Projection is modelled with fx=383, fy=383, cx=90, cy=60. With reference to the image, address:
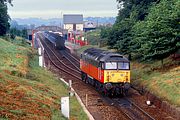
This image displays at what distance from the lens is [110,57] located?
2850 centimetres

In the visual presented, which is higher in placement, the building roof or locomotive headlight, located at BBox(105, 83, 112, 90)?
the building roof

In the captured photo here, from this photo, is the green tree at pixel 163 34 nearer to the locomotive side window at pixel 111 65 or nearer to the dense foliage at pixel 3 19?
the locomotive side window at pixel 111 65

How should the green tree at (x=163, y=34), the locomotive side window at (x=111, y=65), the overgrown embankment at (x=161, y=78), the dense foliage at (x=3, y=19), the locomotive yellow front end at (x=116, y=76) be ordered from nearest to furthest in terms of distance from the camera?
the overgrown embankment at (x=161, y=78) → the locomotive yellow front end at (x=116, y=76) → the locomotive side window at (x=111, y=65) → the green tree at (x=163, y=34) → the dense foliage at (x=3, y=19)

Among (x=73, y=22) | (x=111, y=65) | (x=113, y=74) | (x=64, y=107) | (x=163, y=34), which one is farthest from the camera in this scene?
(x=73, y=22)

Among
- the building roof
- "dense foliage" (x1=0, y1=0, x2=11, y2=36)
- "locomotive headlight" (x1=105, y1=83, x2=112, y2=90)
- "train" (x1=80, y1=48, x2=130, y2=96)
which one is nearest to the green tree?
"train" (x1=80, y1=48, x2=130, y2=96)

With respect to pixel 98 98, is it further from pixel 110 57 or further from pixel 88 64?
pixel 88 64

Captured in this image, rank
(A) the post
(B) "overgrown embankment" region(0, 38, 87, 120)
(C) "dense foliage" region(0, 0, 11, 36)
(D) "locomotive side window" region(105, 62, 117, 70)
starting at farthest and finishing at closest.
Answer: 1. (C) "dense foliage" region(0, 0, 11, 36)
2. (D) "locomotive side window" region(105, 62, 117, 70)
3. (A) the post
4. (B) "overgrown embankment" region(0, 38, 87, 120)

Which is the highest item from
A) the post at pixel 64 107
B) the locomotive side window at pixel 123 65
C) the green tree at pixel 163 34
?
the green tree at pixel 163 34

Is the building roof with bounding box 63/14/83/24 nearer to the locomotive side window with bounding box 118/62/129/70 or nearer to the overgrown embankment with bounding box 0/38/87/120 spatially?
the locomotive side window with bounding box 118/62/129/70

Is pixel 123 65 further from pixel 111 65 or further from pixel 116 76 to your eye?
pixel 116 76

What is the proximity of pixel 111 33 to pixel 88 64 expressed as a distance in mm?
12722

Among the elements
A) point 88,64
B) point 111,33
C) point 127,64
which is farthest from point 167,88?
point 111,33

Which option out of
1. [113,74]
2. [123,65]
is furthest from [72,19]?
[113,74]

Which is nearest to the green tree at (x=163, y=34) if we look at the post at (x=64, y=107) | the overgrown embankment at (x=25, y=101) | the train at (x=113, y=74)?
the train at (x=113, y=74)
